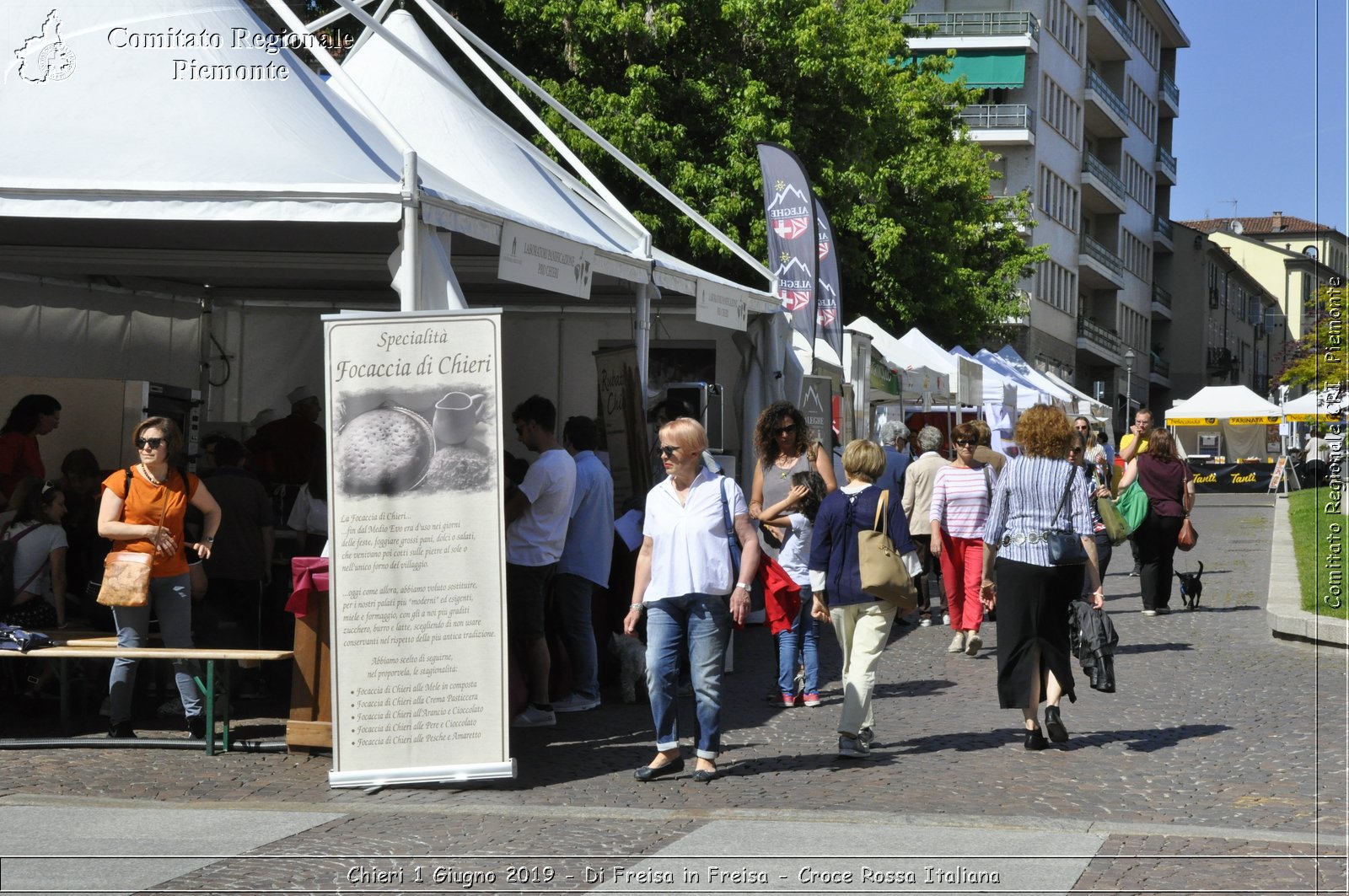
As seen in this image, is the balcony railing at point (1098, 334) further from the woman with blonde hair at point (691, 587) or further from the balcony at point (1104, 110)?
the woman with blonde hair at point (691, 587)

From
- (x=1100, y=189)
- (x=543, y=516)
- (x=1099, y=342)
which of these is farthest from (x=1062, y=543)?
(x=1099, y=342)

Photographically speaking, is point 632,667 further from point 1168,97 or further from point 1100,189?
point 1168,97

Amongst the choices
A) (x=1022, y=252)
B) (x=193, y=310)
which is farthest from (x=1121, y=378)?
(x=193, y=310)

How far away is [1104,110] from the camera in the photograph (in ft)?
222

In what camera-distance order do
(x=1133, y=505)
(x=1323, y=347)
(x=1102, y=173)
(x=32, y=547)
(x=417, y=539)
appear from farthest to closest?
(x=1102, y=173)
(x=1323, y=347)
(x=1133, y=505)
(x=32, y=547)
(x=417, y=539)

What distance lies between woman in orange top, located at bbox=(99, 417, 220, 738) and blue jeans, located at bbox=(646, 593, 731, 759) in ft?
8.46

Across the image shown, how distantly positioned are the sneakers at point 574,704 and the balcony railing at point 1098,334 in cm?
5866

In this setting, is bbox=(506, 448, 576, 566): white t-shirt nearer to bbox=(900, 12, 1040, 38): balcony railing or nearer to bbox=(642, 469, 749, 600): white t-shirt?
bbox=(642, 469, 749, 600): white t-shirt

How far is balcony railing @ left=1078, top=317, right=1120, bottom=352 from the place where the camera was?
2621 inches

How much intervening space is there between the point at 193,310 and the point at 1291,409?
35704 mm

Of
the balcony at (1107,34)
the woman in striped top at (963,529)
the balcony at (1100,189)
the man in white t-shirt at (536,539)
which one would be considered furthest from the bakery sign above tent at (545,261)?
the balcony at (1107,34)

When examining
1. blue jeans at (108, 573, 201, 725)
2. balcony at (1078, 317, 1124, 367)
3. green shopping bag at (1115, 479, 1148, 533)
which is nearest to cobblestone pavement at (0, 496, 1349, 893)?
blue jeans at (108, 573, 201, 725)

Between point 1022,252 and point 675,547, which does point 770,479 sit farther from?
point 1022,252

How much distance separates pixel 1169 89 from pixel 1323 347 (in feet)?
184
